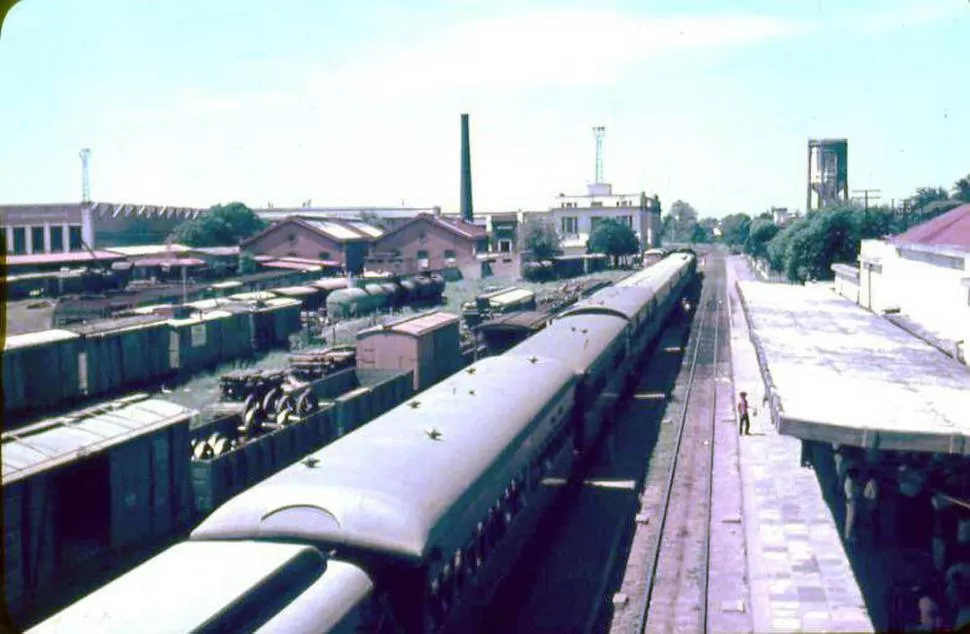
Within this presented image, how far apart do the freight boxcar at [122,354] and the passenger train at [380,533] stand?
1688 cm

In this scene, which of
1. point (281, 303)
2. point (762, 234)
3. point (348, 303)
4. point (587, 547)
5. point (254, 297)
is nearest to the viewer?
point (587, 547)

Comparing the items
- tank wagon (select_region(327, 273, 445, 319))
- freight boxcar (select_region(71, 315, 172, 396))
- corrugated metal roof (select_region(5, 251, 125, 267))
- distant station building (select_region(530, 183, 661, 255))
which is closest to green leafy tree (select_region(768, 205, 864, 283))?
tank wagon (select_region(327, 273, 445, 319))

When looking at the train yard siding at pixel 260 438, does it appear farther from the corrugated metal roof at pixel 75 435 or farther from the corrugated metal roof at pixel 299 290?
the corrugated metal roof at pixel 299 290

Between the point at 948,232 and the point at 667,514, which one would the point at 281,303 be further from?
the point at 948,232

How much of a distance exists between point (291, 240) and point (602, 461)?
59.7 m

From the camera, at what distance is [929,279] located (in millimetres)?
25688

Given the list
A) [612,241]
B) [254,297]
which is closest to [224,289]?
[254,297]

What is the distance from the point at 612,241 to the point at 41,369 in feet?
261

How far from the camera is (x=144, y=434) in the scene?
15.8 m

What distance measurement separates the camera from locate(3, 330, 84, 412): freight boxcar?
25.5 meters

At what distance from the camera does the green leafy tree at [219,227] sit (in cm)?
8875

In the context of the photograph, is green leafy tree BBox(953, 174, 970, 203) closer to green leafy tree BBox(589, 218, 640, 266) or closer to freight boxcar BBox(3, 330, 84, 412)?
green leafy tree BBox(589, 218, 640, 266)

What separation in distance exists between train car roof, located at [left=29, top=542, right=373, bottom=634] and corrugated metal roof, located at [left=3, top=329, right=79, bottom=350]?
19866mm

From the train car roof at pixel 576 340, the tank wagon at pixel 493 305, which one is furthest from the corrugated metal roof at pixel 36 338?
the tank wagon at pixel 493 305
